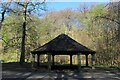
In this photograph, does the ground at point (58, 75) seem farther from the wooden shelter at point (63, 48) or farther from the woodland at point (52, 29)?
the woodland at point (52, 29)

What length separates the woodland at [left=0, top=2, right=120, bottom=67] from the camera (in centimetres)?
3127

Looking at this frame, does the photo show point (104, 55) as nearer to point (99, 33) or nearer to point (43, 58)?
point (99, 33)

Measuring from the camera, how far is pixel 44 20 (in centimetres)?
4209

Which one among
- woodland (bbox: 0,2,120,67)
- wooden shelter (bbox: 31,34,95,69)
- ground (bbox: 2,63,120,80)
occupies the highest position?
woodland (bbox: 0,2,120,67)

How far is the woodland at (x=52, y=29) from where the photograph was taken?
103ft

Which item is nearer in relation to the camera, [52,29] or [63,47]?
[63,47]

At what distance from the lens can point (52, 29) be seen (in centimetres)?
4566

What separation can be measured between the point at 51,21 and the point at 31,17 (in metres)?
13.9

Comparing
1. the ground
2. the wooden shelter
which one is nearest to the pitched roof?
the wooden shelter

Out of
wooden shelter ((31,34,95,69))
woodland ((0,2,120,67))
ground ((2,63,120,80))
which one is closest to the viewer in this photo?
ground ((2,63,120,80))

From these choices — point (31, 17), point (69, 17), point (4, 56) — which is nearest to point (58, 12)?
point (69, 17)

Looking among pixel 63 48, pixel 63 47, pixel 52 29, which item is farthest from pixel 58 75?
pixel 52 29

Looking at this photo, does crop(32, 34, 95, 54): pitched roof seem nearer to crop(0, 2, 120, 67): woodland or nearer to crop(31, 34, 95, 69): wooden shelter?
crop(31, 34, 95, 69): wooden shelter

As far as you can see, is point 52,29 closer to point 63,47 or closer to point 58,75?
point 63,47
